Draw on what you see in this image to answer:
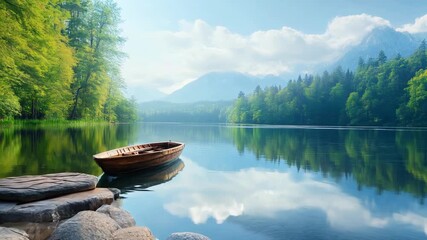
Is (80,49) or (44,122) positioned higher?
(80,49)

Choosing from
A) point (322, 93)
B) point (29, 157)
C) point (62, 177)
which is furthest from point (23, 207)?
point (322, 93)

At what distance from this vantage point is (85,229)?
5.21 metres

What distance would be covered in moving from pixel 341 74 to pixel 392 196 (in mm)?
113211

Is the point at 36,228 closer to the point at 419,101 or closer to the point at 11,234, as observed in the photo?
the point at 11,234

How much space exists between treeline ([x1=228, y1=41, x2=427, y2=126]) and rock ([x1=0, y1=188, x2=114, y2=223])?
90.2 m

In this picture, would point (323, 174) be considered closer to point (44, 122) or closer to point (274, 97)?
point (44, 122)

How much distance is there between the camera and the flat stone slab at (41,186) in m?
7.59

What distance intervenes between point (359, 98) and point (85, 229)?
105 meters

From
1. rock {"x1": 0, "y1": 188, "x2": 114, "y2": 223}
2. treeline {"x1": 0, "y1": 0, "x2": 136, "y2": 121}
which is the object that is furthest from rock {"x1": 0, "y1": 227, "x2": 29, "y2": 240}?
treeline {"x1": 0, "y1": 0, "x2": 136, "y2": 121}

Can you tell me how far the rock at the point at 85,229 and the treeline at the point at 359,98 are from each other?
9127cm

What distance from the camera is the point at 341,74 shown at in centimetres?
11400

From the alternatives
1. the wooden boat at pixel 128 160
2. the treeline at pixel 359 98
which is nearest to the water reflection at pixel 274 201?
the wooden boat at pixel 128 160

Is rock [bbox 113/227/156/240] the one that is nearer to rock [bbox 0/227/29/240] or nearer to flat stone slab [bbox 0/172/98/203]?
rock [bbox 0/227/29/240]

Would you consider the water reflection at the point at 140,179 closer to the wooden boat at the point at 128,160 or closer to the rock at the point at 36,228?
the wooden boat at the point at 128,160
